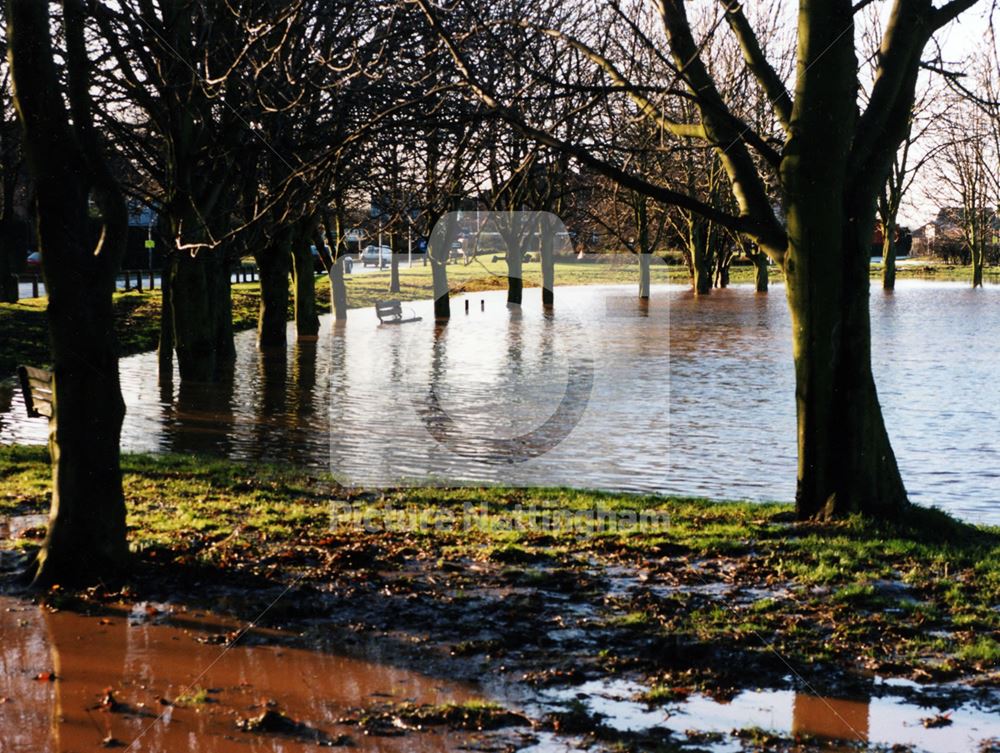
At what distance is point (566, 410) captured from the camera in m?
18.0

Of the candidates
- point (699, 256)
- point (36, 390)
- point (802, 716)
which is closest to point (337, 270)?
point (699, 256)

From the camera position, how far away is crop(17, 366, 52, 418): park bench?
1105 centimetres

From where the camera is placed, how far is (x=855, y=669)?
18.7 ft

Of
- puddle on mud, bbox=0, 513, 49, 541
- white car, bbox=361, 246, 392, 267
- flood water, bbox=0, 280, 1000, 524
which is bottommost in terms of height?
flood water, bbox=0, 280, 1000, 524

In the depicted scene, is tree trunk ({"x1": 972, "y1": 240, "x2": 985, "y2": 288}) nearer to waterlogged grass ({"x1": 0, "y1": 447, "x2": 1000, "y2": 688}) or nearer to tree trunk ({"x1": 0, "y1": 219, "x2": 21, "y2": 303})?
tree trunk ({"x1": 0, "y1": 219, "x2": 21, "y2": 303})

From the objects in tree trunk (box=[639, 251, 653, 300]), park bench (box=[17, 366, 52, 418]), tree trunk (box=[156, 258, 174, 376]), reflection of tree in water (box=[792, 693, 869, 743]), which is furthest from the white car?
reflection of tree in water (box=[792, 693, 869, 743])

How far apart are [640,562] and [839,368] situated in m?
2.27

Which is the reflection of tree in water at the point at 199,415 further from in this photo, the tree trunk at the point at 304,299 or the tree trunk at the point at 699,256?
the tree trunk at the point at 699,256

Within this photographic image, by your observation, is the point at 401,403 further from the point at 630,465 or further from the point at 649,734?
the point at 649,734

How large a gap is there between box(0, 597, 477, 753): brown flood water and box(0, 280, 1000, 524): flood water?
16.7 feet

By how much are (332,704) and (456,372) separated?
59.4 ft

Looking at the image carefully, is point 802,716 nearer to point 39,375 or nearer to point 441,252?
point 39,375

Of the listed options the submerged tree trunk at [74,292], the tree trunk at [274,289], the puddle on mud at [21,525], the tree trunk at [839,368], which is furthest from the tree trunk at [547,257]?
the submerged tree trunk at [74,292]

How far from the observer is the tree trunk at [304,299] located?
98.9ft
